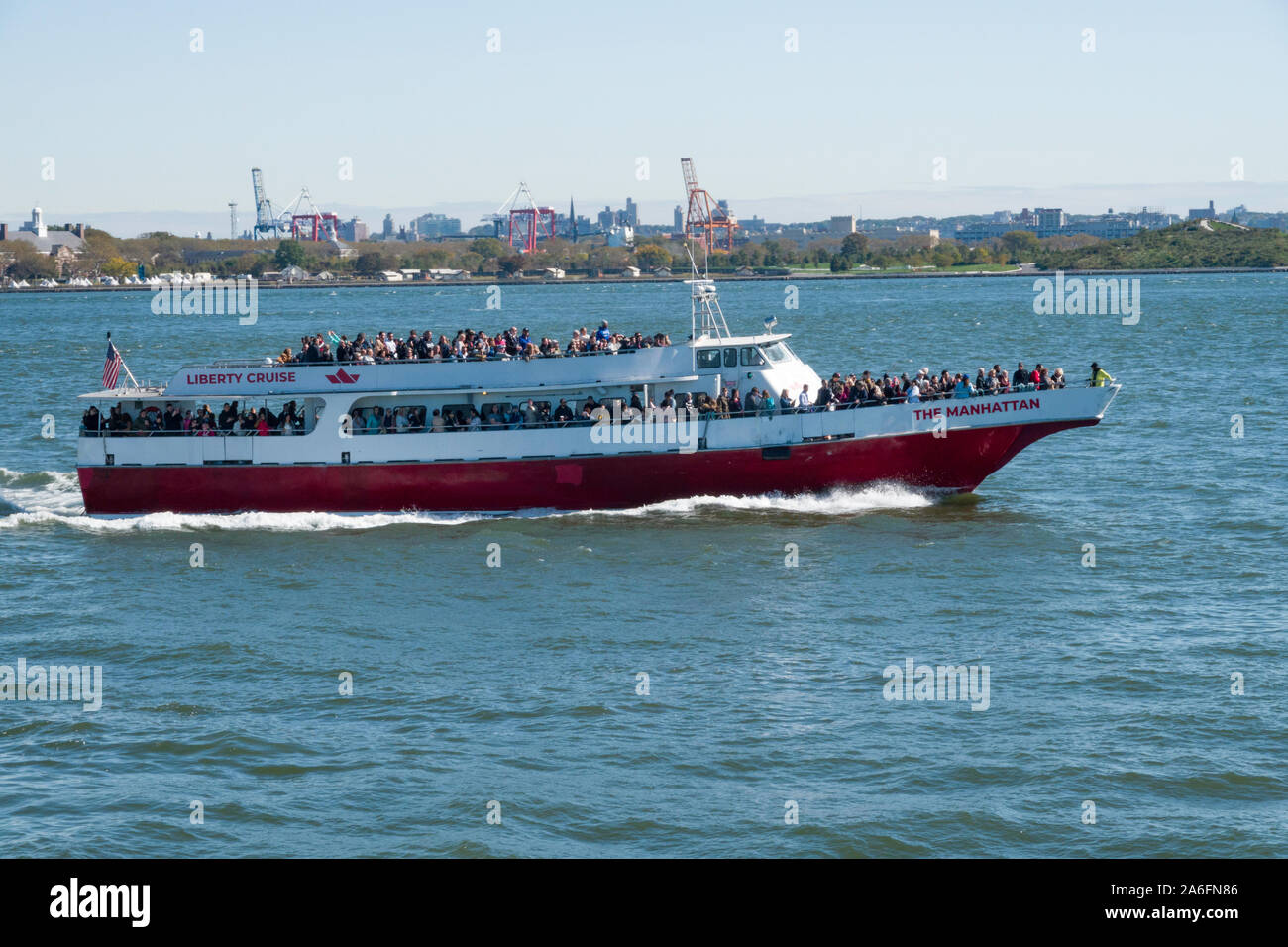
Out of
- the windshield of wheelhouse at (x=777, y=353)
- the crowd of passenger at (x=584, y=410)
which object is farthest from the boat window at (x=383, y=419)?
the windshield of wheelhouse at (x=777, y=353)

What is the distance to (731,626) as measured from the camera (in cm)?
2805

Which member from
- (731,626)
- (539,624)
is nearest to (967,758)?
(731,626)

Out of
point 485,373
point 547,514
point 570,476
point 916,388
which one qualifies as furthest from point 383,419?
point 916,388

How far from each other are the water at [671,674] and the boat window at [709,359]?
4249 mm

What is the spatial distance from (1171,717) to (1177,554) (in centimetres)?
1237

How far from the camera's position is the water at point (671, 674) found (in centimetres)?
1895

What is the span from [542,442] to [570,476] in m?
1.28

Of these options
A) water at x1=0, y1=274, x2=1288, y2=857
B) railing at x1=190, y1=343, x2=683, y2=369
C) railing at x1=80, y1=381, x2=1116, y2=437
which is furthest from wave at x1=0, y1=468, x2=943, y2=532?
railing at x1=190, y1=343, x2=683, y2=369

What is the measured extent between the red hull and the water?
2.10 ft

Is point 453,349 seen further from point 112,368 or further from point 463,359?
point 112,368
